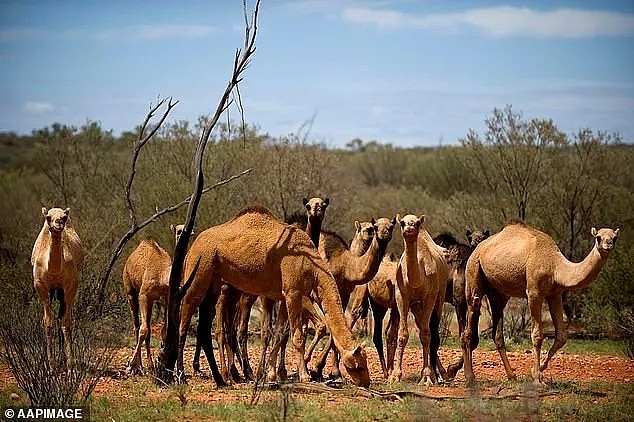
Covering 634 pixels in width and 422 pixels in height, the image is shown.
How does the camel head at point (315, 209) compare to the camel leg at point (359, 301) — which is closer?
the camel head at point (315, 209)

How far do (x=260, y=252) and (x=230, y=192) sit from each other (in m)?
12.0

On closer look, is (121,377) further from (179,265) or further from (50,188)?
(50,188)

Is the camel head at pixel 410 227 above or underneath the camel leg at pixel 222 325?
above

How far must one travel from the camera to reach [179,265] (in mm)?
12859

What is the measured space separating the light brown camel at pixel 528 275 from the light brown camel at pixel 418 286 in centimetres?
80

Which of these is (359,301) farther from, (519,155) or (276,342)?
(519,155)

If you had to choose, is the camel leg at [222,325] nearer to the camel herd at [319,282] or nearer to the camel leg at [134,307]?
the camel herd at [319,282]

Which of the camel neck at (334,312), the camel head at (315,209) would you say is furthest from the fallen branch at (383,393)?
the camel head at (315,209)

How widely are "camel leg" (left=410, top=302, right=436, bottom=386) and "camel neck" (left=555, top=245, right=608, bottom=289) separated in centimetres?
185

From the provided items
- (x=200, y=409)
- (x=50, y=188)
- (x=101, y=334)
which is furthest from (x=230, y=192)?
(x=200, y=409)

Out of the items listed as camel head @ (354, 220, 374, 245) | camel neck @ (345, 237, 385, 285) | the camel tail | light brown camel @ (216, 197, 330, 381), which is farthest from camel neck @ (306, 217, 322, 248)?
the camel tail

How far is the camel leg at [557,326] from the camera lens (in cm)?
1370

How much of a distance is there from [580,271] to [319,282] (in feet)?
11.7

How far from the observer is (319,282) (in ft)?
41.8
